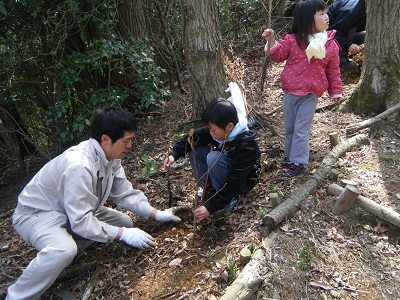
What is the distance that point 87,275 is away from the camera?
3.00 m

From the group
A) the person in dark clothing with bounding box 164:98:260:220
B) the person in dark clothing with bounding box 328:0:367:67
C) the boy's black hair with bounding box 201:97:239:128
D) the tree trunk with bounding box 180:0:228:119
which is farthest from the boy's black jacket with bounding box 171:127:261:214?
the person in dark clothing with bounding box 328:0:367:67

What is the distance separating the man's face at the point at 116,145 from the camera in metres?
2.85

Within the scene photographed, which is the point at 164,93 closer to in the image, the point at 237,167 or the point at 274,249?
the point at 237,167

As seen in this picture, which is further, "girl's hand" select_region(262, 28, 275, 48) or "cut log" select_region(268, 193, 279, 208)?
"girl's hand" select_region(262, 28, 275, 48)

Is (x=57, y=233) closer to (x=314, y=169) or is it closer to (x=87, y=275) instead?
(x=87, y=275)

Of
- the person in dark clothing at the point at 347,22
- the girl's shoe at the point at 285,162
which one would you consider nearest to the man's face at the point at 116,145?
the girl's shoe at the point at 285,162

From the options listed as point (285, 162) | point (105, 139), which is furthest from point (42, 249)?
point (285, 162)

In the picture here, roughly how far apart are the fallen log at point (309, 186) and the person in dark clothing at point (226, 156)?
1.41 ft

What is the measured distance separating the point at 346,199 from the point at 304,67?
131 cm

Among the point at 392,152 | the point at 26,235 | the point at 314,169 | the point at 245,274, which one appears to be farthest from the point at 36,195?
the point at 392,152

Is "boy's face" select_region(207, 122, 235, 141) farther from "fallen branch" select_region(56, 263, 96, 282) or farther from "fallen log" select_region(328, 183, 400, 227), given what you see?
"fallen branch" select_region(56, 263, 96, 282)

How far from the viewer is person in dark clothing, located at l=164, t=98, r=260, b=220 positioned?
3.05 m

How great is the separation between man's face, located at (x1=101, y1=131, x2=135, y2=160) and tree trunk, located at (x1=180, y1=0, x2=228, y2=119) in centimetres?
193

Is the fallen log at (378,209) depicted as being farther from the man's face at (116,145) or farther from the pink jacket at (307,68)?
the man's face at (116,145)
